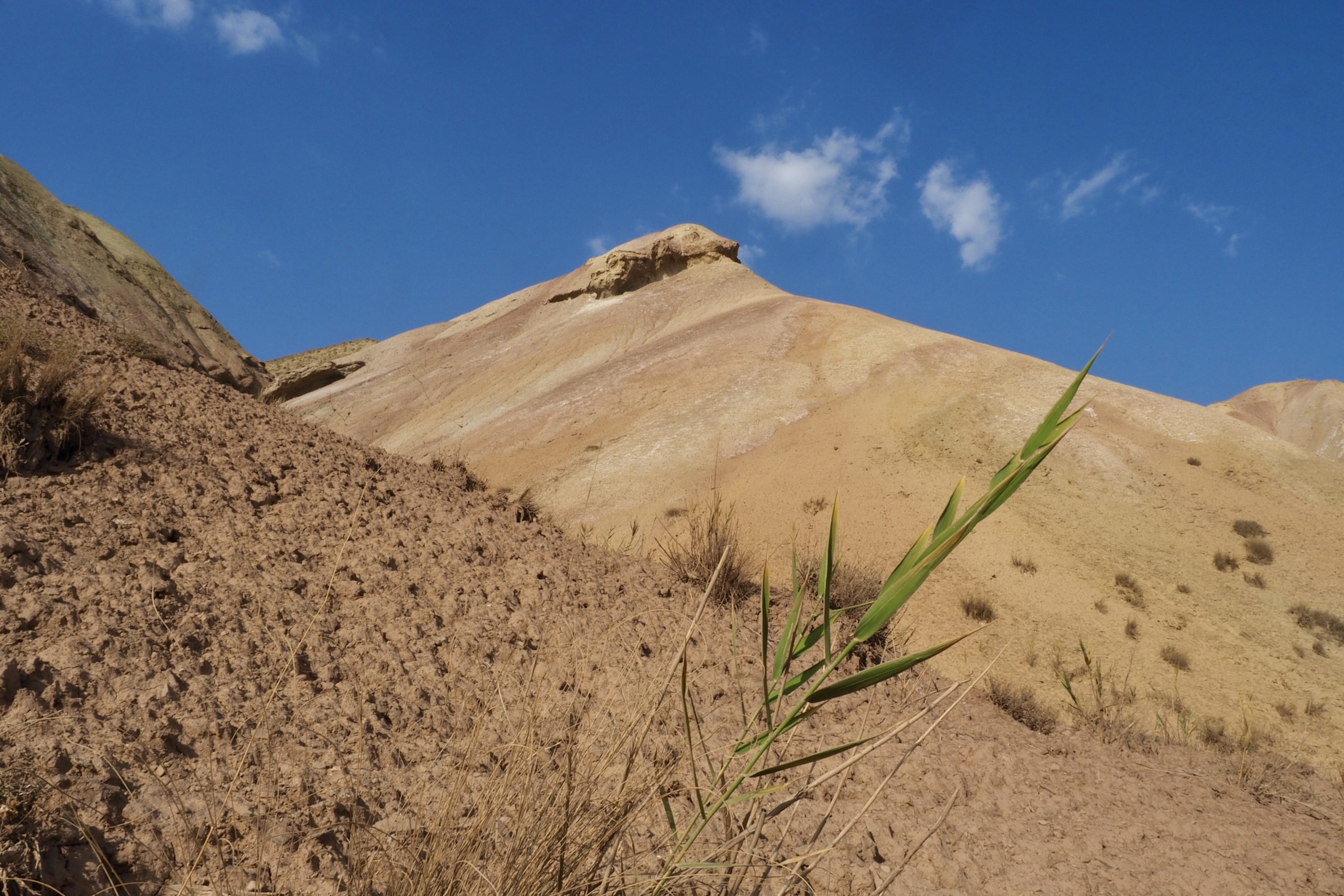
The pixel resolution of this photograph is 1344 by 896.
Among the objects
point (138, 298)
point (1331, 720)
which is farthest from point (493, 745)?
point (138, 298)

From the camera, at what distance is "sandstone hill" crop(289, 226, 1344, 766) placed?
1206 cm

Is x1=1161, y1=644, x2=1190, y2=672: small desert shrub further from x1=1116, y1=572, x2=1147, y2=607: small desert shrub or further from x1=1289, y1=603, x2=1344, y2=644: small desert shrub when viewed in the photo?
x1=1289, y1=603, x2=1344, y2=644: small desert shrub

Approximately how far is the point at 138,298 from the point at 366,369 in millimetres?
15099

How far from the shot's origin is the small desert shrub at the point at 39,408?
4.35 m

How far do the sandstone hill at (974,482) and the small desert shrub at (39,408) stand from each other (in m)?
3.73

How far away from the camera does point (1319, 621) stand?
42.8 ft

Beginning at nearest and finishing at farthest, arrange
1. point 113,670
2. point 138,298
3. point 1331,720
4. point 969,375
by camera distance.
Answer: point 113,670 < point 1331,720 < point 969,375 < point 138,298

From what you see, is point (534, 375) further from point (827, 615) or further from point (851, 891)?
point (827, 615)

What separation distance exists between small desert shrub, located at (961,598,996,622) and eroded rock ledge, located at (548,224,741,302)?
26433 mm

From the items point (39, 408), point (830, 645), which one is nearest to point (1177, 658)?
point (830, 645)

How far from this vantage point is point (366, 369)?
122ft

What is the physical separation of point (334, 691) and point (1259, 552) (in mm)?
16909

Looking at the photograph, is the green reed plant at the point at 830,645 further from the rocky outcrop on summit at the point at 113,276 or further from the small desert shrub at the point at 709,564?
the rocky outcrop on summit at the point at 113,276

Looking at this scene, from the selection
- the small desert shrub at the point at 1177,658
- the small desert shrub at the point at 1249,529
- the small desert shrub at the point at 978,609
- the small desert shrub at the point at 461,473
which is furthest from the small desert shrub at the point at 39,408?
the small desert shrub at the point at 1249,529
